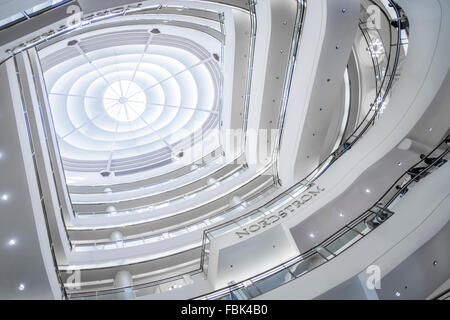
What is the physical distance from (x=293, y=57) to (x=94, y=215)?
37.7ft

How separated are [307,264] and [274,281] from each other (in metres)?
0.88

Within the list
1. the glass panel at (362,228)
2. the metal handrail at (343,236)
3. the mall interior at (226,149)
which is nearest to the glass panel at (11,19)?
the mall interior at (226,149)

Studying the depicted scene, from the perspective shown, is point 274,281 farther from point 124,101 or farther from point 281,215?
point 124,101

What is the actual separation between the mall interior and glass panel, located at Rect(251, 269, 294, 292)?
3 cm

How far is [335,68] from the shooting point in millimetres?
11484

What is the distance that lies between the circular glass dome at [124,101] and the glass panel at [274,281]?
15699mm

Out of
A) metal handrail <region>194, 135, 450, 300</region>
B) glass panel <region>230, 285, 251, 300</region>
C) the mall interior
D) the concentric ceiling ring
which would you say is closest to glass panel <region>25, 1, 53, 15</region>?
the mall interior

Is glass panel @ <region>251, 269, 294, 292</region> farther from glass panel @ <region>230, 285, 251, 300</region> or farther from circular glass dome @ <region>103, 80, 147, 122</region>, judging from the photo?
circular glass dome @ <region>103, 80, 147, 122</region>

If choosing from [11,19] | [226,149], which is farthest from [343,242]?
[226,149]

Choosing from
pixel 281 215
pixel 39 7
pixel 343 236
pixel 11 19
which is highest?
pixel 39 7

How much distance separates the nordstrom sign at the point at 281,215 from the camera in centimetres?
1146

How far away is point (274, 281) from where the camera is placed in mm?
8602
